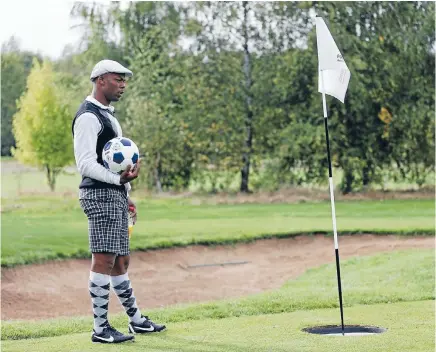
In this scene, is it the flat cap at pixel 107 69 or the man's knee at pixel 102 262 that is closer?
the man's knee at pixel 102 262

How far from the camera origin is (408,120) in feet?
108

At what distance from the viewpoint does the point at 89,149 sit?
7.82 metres

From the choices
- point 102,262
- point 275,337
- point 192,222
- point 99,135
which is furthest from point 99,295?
point 192,222

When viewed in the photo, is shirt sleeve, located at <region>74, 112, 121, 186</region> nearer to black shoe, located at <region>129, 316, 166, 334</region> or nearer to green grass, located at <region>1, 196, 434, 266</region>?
black shoe, located at <region>129, 316, 166, 334</region>

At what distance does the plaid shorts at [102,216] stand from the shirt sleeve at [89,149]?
169mm

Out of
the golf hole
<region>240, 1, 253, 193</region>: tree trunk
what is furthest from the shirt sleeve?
<region>240, 1, 253, 193</region>: tree trunk

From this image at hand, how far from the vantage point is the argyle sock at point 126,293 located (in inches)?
325

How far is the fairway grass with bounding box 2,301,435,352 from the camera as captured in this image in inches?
293

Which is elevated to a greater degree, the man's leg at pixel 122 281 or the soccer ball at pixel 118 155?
the soccer ball at pixel 118 155

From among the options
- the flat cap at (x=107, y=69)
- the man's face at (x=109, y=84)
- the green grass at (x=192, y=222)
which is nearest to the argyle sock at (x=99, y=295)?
the man's face at (x=109, y=84)

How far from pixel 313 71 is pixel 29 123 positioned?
11563mm

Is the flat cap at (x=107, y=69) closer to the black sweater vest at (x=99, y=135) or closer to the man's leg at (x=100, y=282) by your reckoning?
the black sweater vest at (x=99, y=135)

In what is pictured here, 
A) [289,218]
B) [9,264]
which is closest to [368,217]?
[289,218]

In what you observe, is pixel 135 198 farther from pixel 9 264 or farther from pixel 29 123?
Answer: pixel 9 264
